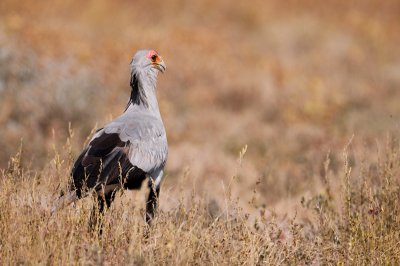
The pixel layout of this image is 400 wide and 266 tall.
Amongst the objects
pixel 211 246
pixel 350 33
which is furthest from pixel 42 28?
pixel 350 33

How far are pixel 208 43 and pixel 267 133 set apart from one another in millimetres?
4316

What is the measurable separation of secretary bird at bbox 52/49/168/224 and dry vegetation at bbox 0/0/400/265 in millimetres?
155

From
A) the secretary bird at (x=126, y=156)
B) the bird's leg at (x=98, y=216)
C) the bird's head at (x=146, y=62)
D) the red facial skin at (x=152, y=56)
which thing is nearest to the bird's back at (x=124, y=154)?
the secretary bird at (x=126, y=156)

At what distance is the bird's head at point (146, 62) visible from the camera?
20.2ft

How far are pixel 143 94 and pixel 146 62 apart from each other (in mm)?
344

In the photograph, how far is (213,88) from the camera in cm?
1519

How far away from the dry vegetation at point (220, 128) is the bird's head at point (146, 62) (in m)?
0.99

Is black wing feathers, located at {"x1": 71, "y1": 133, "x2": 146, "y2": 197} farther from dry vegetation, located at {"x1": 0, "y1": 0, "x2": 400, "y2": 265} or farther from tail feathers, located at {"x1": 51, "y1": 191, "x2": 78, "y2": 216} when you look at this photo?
dry vegetation, located at {"x1": 0, "y1": 0, "x2": 400, "y2": 265}

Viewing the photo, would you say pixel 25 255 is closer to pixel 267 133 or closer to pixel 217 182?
pixel 217 182

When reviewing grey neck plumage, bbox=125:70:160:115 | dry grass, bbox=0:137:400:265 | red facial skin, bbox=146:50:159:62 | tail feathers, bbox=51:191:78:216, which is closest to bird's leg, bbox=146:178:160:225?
dry grass, bbox=0:137:400:265

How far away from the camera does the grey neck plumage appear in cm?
598

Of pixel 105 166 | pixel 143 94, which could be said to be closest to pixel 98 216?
pixel 105 166

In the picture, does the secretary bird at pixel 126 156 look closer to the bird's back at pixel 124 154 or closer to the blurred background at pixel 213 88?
the bird's back at pixel 124 154

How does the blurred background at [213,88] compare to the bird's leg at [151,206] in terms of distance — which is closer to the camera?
the bird's leg at [151,206]
